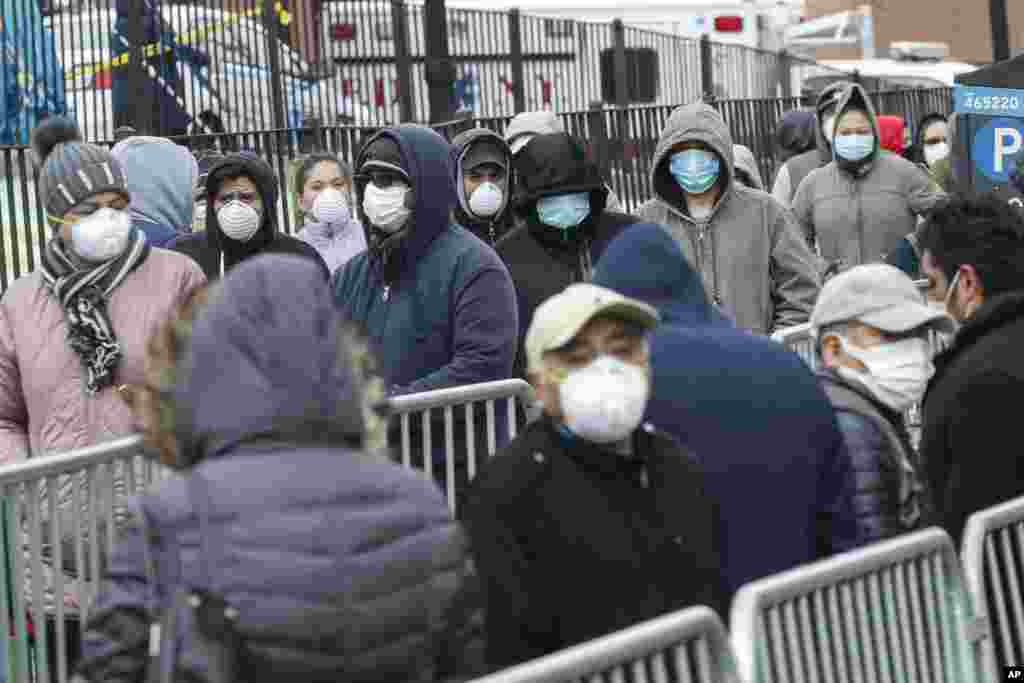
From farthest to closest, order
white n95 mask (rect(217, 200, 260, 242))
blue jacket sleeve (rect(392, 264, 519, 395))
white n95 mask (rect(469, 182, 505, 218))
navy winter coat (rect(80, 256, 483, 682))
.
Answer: white n95 mask (rect(469, 182, 505, 218))
white n95 mask (rect(217, 200, 260, 242))
blue jacket sleeve (rect(392, 264, 519, 395))
navy winter coat (rect(80, 256, 483, 682))

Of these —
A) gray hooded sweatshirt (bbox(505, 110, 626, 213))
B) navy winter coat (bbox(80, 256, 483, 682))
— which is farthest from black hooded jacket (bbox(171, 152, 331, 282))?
navy winter coat (bbox(80, 256, 483, 682))

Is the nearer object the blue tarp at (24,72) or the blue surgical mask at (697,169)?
the blue surgical mask at (697,169)

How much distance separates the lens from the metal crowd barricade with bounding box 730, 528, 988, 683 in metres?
4.44

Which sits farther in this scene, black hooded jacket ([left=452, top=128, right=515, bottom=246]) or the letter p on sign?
the letter p on sign

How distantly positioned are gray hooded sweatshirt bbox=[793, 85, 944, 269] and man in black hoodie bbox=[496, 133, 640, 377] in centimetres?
324

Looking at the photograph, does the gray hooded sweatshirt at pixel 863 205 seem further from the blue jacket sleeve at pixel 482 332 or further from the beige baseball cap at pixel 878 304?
the beige baseball cap at pixel 878 304

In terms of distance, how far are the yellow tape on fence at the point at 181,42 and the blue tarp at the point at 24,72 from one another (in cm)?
22

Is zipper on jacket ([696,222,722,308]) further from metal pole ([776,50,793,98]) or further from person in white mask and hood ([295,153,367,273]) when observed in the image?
metal pole ([776,50,793,98])

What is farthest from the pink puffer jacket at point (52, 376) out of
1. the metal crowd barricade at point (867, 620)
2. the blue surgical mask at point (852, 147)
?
the blue surgical mask at point (852, 147)

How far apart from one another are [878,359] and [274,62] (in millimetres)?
10433

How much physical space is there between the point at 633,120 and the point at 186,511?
41.4 ft

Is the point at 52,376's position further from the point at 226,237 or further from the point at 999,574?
the point at 999,574

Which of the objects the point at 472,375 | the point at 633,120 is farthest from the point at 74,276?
the point at 633,120

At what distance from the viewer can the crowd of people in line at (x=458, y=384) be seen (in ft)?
12.6
